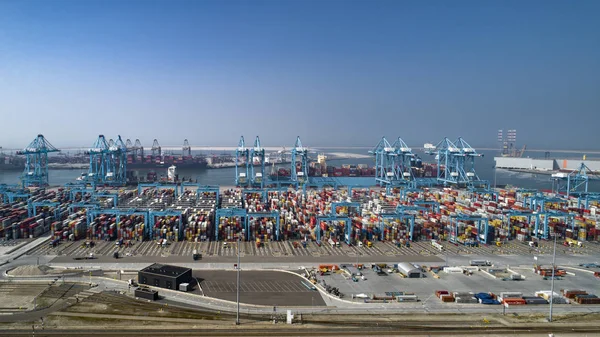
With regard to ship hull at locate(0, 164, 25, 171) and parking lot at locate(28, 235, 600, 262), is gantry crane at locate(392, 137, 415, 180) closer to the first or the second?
parking lot at locate(28, 235, 600, 262)

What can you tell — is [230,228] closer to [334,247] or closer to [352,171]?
[334,247]

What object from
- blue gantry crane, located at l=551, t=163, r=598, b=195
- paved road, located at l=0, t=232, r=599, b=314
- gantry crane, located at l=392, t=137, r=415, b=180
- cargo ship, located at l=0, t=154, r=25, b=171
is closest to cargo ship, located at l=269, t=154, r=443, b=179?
gantry crane, located at l=392, t=137, r=415, b=180

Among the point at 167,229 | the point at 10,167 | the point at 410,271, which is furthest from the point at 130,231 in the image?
the point at 10,167

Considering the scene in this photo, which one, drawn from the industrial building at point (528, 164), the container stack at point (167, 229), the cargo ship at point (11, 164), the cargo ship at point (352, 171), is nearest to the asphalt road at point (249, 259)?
the container stack at point (167, 229)

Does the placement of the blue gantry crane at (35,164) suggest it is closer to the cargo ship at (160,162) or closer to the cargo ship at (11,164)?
the cargo ship at (160,162)

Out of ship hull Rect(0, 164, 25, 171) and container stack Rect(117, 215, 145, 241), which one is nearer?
container stack Rect(117, 215, 145, 241)
